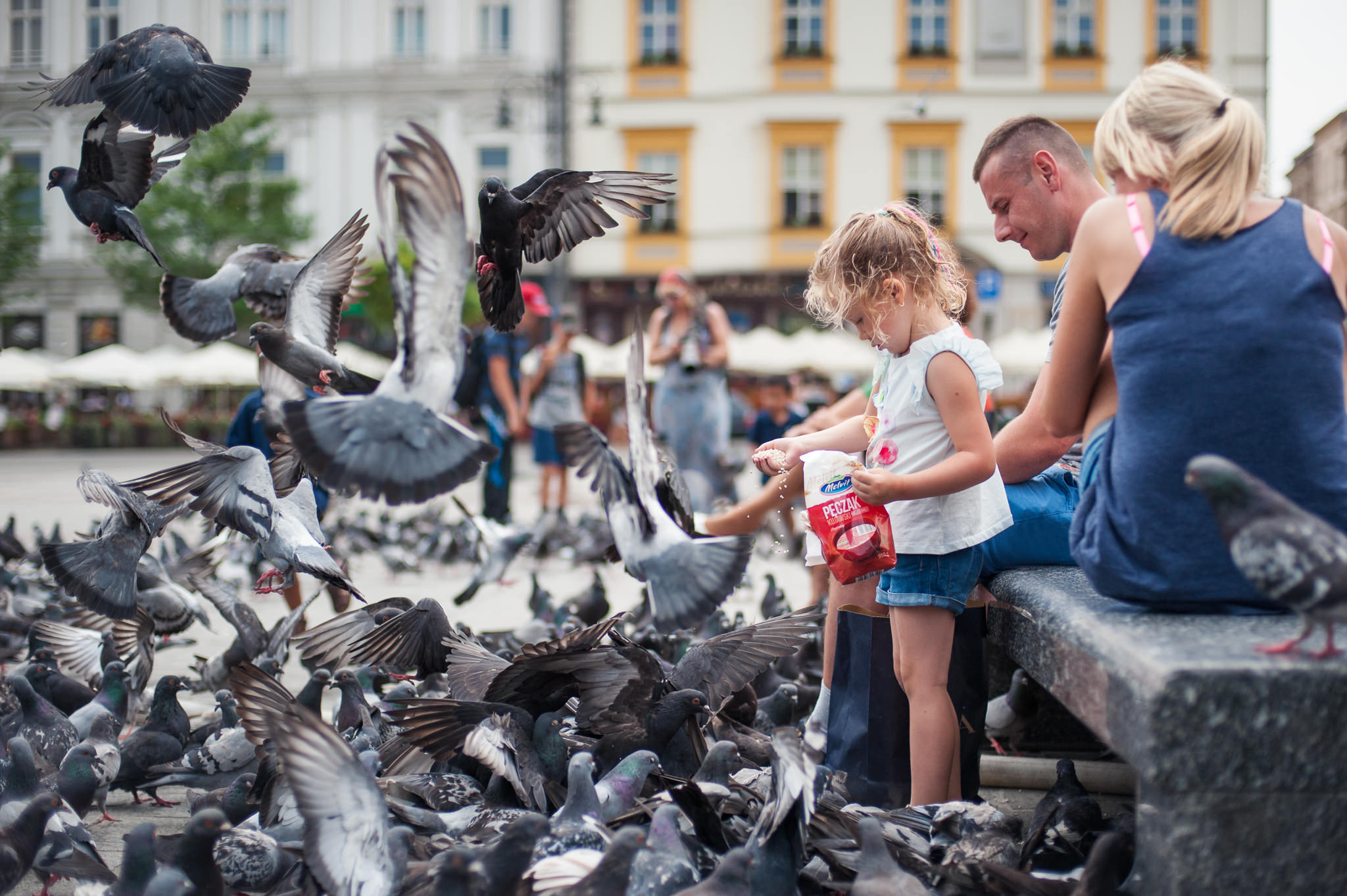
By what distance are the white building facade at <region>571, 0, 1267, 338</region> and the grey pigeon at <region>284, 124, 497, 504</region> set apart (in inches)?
1010

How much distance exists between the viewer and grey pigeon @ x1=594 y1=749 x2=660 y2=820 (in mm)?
2578

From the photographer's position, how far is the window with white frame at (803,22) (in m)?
27.7

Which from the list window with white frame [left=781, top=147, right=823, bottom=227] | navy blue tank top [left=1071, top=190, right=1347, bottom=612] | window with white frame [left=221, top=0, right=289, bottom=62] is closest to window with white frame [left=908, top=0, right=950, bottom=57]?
window with white frame [left=781, top=147, right=823, bottom=227]

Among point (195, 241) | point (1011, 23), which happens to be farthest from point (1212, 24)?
point (195, 241)

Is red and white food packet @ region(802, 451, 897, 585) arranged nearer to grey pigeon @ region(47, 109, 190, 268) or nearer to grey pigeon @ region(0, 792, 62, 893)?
grey pigeon @ region(0, 792, 62, 893)

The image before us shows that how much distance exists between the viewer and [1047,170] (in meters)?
3.09

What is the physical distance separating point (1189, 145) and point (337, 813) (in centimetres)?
202

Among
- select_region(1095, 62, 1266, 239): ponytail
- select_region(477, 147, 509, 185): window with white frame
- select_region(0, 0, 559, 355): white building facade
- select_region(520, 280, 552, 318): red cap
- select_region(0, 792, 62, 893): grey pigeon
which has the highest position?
select_region(0, 0, 559, 355): white building facade

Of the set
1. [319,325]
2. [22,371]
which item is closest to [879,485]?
[319,325]

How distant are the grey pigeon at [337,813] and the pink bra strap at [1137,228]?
69.8 inches

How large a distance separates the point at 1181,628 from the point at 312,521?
239 centimetres

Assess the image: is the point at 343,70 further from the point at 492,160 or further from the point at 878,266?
the point at 878,266

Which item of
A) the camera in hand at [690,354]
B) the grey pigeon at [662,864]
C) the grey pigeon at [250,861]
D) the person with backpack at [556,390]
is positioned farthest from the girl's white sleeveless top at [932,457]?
the person with backpack at [556,390]

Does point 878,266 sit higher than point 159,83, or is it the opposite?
point 159,83
